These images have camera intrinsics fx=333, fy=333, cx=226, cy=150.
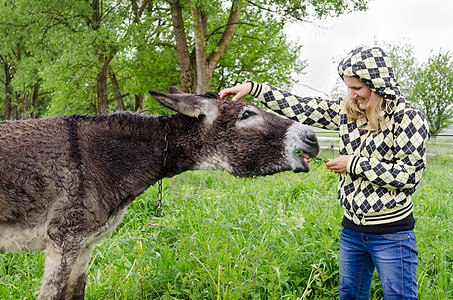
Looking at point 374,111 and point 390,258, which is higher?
point 374,111

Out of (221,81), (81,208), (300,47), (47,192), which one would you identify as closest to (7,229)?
(47,192)

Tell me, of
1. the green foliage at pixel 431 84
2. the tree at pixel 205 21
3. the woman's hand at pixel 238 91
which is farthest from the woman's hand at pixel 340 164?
the green foliage at pixel 431 84

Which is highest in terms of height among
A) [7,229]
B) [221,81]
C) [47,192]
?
[221,81]

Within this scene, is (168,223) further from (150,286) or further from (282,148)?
(282,148)

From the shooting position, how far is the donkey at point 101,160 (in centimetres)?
237

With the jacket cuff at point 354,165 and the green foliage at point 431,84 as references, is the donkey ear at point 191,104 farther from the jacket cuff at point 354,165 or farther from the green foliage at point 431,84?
the green foliage at point 431,84

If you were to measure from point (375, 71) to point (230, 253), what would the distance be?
2240mm

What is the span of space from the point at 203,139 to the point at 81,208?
1.07 m

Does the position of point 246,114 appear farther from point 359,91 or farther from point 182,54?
point 182,54

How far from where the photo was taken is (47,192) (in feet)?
7.82

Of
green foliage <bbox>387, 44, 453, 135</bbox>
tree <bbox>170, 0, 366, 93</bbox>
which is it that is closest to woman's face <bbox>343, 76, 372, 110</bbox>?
tree <bbox>170, 0, 366, 93</bbox>

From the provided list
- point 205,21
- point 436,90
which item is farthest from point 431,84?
point 205,21

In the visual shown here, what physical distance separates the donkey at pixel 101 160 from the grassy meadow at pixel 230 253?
0.89 metres

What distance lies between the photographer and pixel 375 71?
227cm
